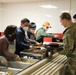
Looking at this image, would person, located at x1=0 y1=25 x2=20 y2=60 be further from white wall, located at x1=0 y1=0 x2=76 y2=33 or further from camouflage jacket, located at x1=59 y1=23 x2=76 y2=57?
white wall, located at x1=0 y1=0 x2=76 y2=33

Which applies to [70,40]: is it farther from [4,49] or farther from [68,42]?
[4,49]

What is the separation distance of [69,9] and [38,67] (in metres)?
4.06

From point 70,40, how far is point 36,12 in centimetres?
406

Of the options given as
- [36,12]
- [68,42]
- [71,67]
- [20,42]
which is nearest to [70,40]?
[68,42]

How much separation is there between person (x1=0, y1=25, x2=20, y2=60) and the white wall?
3.60 metres

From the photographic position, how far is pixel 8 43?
2098 millimetres

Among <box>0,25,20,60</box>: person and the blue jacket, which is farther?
the blue jacket

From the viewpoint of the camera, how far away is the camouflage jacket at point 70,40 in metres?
1.95

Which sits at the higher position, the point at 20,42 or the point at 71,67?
the point at 20,42

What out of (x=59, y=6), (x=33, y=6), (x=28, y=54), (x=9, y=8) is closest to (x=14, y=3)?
(x=9, y=8)

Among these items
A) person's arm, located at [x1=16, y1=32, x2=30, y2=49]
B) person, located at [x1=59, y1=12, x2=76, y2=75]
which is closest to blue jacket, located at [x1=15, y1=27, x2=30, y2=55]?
person's arm, located at [x1=16, y1=32, x2=30, y2=49]

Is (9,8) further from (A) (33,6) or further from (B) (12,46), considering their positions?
(B) (12,46)

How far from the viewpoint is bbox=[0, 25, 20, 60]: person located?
2.03 m

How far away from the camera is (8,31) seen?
209cm
